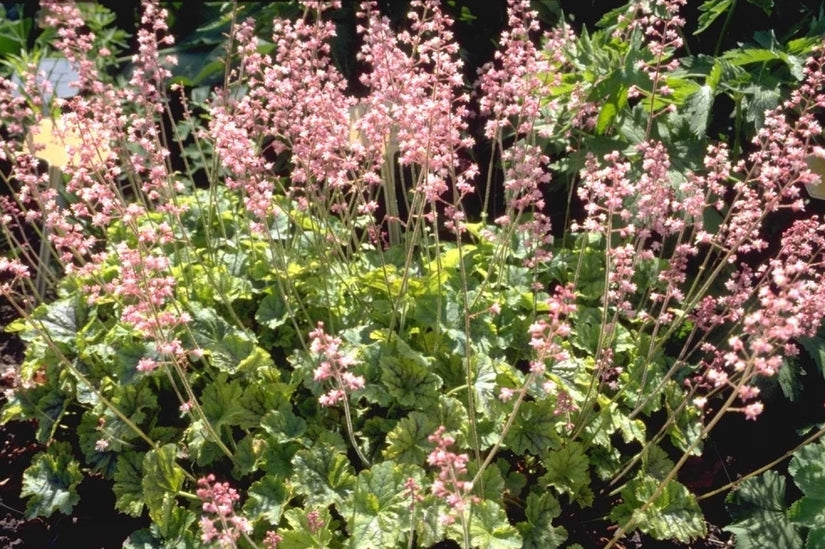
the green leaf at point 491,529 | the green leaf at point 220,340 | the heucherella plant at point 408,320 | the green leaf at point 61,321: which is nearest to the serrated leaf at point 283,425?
the heucherella plant at point 408,320

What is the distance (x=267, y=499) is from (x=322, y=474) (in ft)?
0.64

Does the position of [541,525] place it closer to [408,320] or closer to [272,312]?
[408,320]

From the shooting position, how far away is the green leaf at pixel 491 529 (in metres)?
2.51

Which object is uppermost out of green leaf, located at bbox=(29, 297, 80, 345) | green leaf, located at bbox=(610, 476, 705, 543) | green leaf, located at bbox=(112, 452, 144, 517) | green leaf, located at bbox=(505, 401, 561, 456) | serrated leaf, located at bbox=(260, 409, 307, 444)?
green leaf, located at bbox=(29, 297, 80, 345)

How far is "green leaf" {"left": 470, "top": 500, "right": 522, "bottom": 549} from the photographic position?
251cm

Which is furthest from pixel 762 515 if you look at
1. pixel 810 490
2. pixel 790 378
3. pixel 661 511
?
pixel 790 378

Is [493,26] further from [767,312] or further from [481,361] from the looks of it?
[767,312]

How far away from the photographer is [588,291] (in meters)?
3.55

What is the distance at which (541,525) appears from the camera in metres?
2.77

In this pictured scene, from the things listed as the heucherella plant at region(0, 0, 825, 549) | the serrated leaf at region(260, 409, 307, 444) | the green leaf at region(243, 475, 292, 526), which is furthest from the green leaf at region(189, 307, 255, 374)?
the green leaf at region(243, 475, 292, 526)

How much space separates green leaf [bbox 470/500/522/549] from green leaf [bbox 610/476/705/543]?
409 mm

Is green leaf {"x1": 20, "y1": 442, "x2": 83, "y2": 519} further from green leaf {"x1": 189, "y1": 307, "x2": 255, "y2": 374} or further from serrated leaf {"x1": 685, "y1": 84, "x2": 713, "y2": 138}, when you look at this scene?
serrated leaf {"x1": 685, "y1": 84, "x2": 713, "y2": 138}

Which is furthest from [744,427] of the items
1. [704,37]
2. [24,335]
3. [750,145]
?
[24,335]

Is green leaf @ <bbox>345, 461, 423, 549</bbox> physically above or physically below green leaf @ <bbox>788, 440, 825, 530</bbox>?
above
